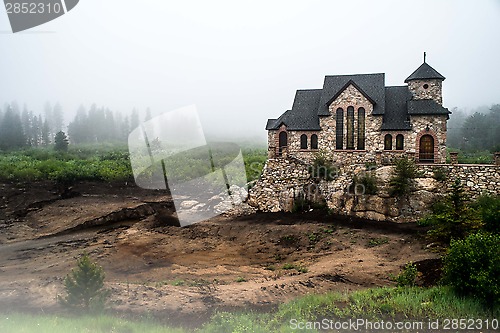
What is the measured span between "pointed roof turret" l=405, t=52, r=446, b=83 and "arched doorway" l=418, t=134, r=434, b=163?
13.0ft

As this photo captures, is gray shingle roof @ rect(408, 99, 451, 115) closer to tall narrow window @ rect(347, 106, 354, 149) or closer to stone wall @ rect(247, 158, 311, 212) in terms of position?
tall narrow window @ rect(347, 106, 354, 149)

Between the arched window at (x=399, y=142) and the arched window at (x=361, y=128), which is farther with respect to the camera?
the arched window at (x=361, y=128)

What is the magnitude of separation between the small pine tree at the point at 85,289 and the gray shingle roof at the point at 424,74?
2222cm

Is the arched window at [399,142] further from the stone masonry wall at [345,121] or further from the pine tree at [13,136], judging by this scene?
the pine tree at [13,136]

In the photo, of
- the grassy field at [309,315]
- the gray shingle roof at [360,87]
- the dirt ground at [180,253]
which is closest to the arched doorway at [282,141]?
the gray shingle roof at [360,87]

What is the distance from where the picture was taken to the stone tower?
21469 millimetres

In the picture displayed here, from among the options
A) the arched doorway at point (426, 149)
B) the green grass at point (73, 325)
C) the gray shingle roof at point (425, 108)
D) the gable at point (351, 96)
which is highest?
the gable at point (351, 96)

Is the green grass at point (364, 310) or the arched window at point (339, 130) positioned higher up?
the arched window at point (339, 130)

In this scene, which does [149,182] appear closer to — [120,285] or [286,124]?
[286,124]

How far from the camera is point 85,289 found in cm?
866

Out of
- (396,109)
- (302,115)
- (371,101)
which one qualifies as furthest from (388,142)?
(302,115)

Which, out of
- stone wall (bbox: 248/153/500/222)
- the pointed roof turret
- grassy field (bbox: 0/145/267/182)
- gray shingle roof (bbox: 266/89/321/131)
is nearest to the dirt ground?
stone wall (bbox: 248/153/500/222)

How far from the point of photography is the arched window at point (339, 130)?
23.0 m

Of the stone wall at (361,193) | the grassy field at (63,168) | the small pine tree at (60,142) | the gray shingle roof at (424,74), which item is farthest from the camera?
the small pine tree at (60,142)
